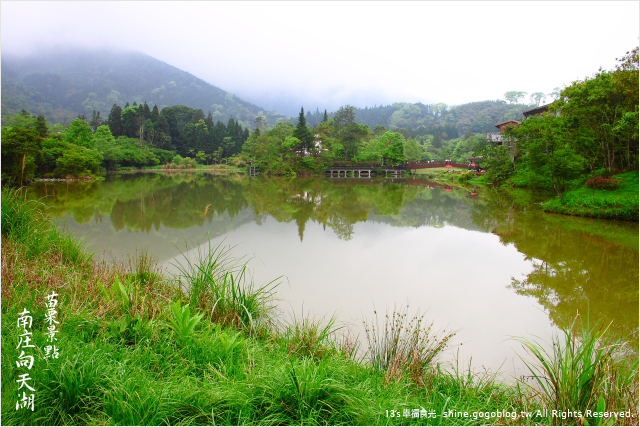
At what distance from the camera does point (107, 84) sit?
411 ft

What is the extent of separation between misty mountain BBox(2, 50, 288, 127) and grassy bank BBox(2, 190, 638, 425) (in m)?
98.1

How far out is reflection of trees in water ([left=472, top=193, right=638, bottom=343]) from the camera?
12.6ft

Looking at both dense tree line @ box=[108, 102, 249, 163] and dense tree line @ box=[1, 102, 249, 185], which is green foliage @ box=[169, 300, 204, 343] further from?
dense tree line @ box=[108, 102, 249, 163]

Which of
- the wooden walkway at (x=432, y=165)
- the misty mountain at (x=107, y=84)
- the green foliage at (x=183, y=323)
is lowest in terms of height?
the green foliage at (x=183, y=323)

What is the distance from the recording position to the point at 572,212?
9695 mm

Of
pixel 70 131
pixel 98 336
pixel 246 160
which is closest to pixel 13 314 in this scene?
pixel 98 336

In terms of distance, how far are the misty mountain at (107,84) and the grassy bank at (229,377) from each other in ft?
322

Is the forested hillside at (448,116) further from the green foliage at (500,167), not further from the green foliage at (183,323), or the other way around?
the green foliage at (183,323)

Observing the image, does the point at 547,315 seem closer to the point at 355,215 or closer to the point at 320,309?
the point at 320,309

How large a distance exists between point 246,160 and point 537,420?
3826 cm

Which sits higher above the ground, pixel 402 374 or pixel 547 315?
pixel 402 374

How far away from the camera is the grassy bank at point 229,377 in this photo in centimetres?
162

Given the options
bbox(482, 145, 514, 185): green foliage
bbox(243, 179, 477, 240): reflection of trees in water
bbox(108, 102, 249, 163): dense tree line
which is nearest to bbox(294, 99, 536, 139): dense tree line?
bbox(108, 102, 249, 163): dense tree line

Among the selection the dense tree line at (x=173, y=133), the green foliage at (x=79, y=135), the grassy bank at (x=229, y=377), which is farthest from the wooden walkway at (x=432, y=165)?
the grassy bank at (x=229, y=377)
